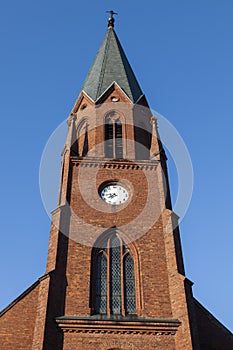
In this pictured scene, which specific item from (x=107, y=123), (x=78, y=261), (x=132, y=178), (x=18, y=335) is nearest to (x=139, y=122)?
(x=107, y=123)

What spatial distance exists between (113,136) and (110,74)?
6.54 meters

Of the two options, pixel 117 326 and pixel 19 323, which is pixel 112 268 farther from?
pixel 19 323

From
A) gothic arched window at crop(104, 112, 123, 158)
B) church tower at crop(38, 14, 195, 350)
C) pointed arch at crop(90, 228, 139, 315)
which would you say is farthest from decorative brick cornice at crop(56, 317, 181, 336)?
→ gothic arched window at crop(104, 112, 123, 158)

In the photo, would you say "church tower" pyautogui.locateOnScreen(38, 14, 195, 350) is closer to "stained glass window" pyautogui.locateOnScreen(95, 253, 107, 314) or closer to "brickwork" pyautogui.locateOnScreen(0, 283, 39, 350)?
"stained glass window" pyautogui.locateOnScreen(95, 253, 107, 314)

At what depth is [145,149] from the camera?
23.0m

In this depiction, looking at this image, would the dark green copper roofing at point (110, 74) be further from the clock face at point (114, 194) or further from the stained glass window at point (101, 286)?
the stained glass window at point (101, 286)

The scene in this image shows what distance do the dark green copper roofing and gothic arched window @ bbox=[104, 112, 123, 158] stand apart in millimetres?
1967

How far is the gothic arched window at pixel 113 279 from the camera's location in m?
15.7

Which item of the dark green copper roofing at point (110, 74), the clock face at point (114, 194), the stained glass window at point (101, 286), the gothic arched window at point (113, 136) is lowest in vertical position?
the stained glass window at point (101, 286)

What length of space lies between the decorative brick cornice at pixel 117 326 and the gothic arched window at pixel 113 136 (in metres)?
9.30

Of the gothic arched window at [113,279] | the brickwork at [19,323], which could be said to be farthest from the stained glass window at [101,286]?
the brickwork at [19,323]

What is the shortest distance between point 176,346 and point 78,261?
4664 mm

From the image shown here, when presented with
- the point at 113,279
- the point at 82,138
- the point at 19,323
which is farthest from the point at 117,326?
the point at 82,138

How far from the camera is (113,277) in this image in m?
16.6
